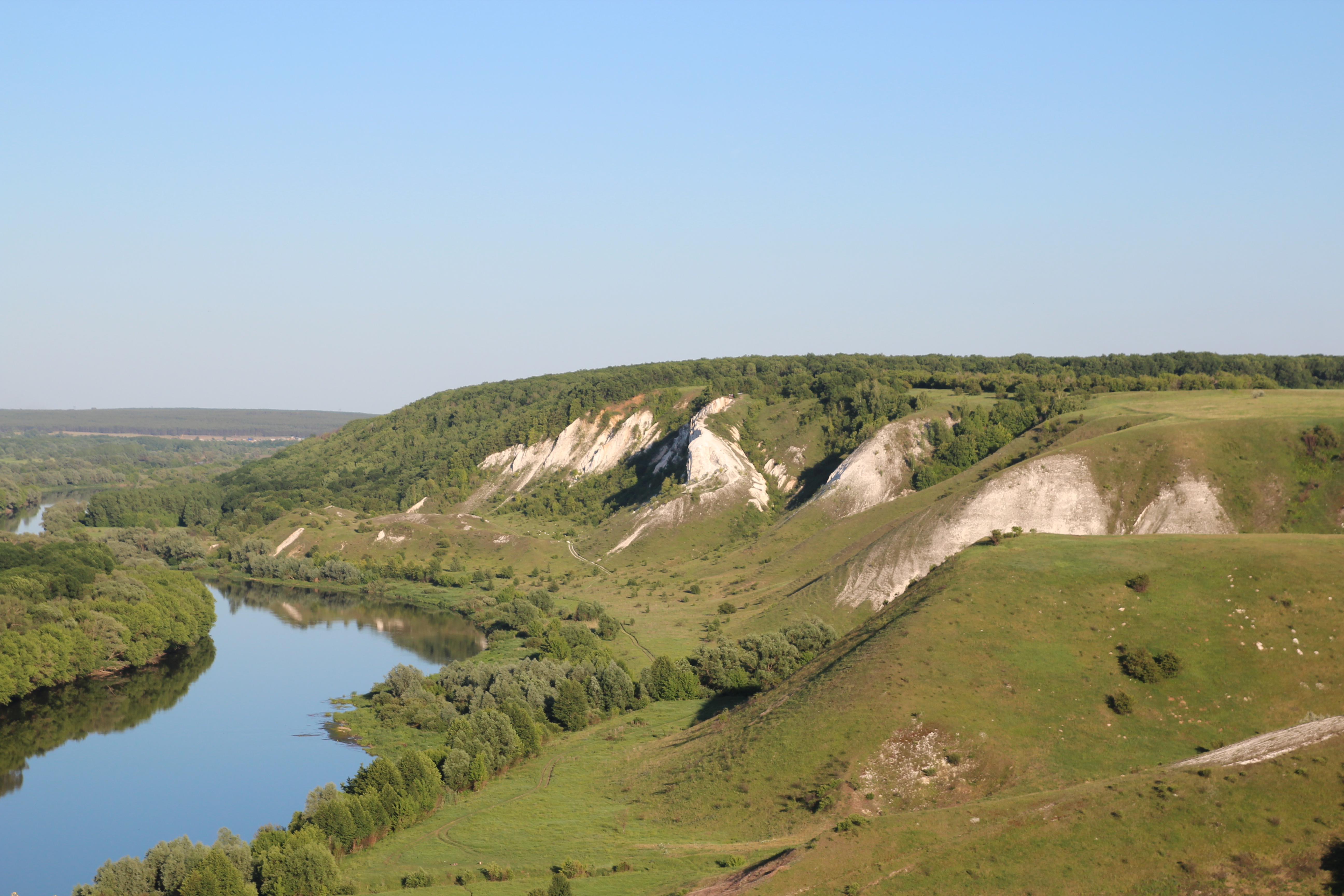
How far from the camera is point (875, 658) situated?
60.0 metres

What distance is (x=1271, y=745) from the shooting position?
4244cm

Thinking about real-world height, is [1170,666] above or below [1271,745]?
above

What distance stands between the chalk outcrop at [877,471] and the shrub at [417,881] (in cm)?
8356

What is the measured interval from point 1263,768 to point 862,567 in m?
51.4

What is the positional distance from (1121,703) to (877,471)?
256ft

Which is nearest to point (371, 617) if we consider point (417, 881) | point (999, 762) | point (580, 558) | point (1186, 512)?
point (580, 558)

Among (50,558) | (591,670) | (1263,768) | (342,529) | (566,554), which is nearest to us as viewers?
(1263,768)

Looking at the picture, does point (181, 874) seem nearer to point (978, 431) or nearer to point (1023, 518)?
point (1023, 518)

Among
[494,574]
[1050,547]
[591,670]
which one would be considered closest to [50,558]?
[494,574]

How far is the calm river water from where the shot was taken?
2447 inches

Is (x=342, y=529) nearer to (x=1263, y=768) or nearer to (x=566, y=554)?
(x=566, y=554)

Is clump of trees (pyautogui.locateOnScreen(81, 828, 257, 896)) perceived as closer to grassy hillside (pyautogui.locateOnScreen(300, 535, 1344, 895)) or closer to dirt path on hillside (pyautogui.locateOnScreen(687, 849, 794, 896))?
grassy hillside (pyautogui.locateOnScreen(300, 535, 1344, 895))

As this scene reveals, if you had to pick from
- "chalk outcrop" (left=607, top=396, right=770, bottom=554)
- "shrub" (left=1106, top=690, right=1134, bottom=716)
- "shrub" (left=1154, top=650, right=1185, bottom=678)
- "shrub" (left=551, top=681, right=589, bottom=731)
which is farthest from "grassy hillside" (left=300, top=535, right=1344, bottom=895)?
"chalk outcrop" (left=607, top=396, right=770, bottom=554)

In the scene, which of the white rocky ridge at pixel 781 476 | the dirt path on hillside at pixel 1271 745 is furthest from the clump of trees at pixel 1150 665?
the white rocky ridge at pixel 781 476
